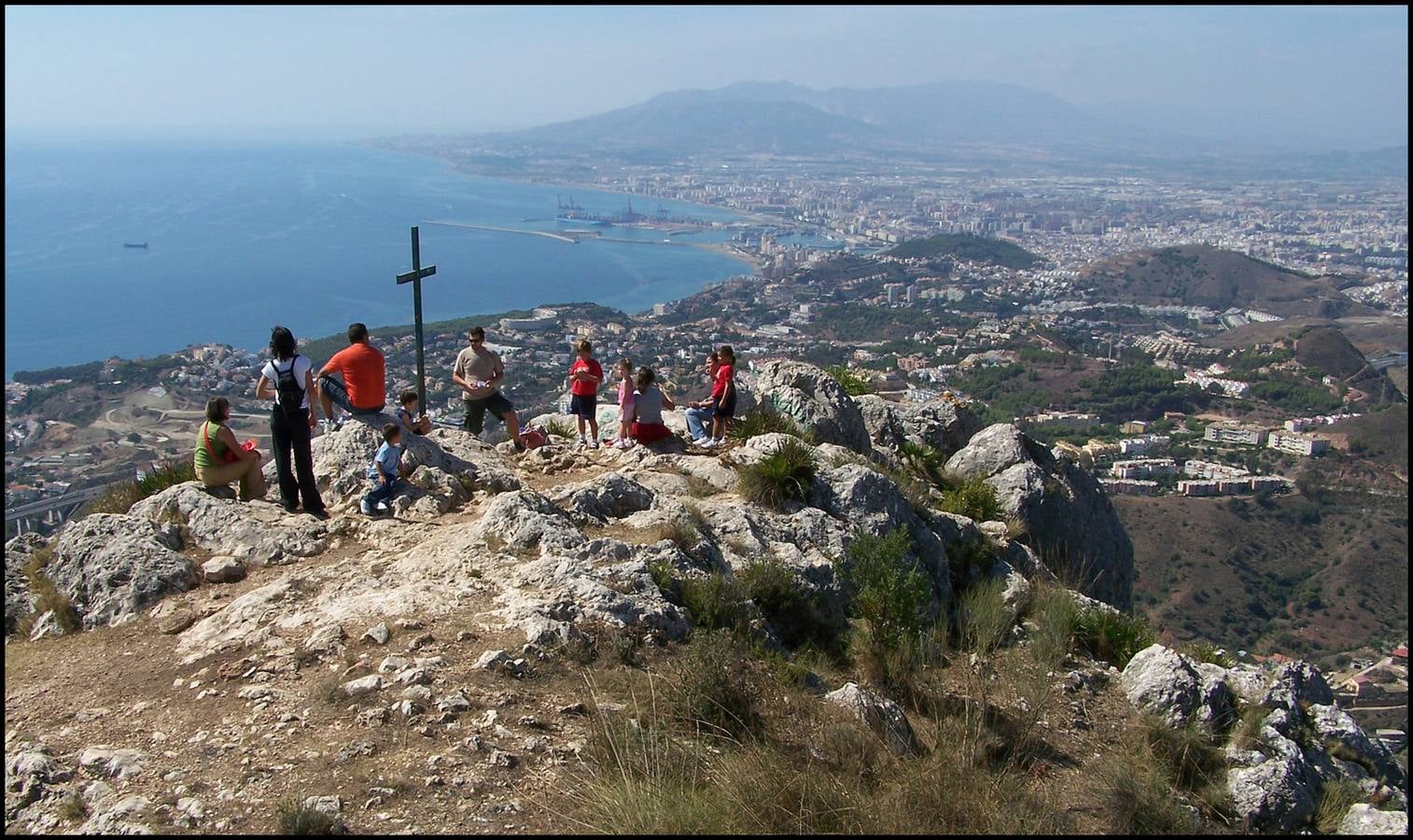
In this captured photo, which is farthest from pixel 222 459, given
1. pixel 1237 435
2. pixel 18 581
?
pixel 1237 435

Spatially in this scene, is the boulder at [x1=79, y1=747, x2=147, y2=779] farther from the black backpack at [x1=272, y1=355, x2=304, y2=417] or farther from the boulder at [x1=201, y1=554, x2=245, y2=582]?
the black backpack at [x1=272, y1=355, x2=304, y2=417]

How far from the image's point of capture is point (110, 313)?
49.1 m

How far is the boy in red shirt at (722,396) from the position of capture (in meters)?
10.5

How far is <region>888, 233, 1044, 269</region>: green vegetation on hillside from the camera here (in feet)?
235

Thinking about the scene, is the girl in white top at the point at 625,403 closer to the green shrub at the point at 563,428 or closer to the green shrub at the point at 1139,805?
the green shrub at the point at 563,428

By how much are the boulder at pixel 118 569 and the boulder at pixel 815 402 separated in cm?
677

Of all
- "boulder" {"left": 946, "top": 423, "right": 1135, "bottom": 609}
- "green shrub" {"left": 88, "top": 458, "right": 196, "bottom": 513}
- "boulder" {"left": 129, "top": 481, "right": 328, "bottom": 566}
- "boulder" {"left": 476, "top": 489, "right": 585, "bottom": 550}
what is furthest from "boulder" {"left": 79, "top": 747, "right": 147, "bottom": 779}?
"boulder" {"left": 946, "top": 423, "right": 1135, "bottom": 609}

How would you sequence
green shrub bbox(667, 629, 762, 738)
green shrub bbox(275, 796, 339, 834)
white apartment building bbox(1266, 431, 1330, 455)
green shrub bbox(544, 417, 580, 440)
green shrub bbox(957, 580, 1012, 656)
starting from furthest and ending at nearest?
white apartment building bbox(1266, 431, 1330, 455), green shrub bbox(544, 417, 580, 440), green shrub bbox(957, 580, 1012, 656), green shrub bbox(667, 629, 762, 738), green shrub bbox(275, 796, 339, 834)

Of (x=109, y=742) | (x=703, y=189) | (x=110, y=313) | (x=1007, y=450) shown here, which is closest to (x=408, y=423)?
(x=109, y=742)

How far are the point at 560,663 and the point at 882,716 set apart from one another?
2054 millimetres

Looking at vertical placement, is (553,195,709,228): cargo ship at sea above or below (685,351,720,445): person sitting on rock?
below

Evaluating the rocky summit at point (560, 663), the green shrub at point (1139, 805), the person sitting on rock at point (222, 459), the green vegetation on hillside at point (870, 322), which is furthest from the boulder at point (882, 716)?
the green vegetation on hillside at point (870, 322)

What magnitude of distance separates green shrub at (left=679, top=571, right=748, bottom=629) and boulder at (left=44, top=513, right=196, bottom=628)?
386 cm

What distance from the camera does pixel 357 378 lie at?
9.05m
